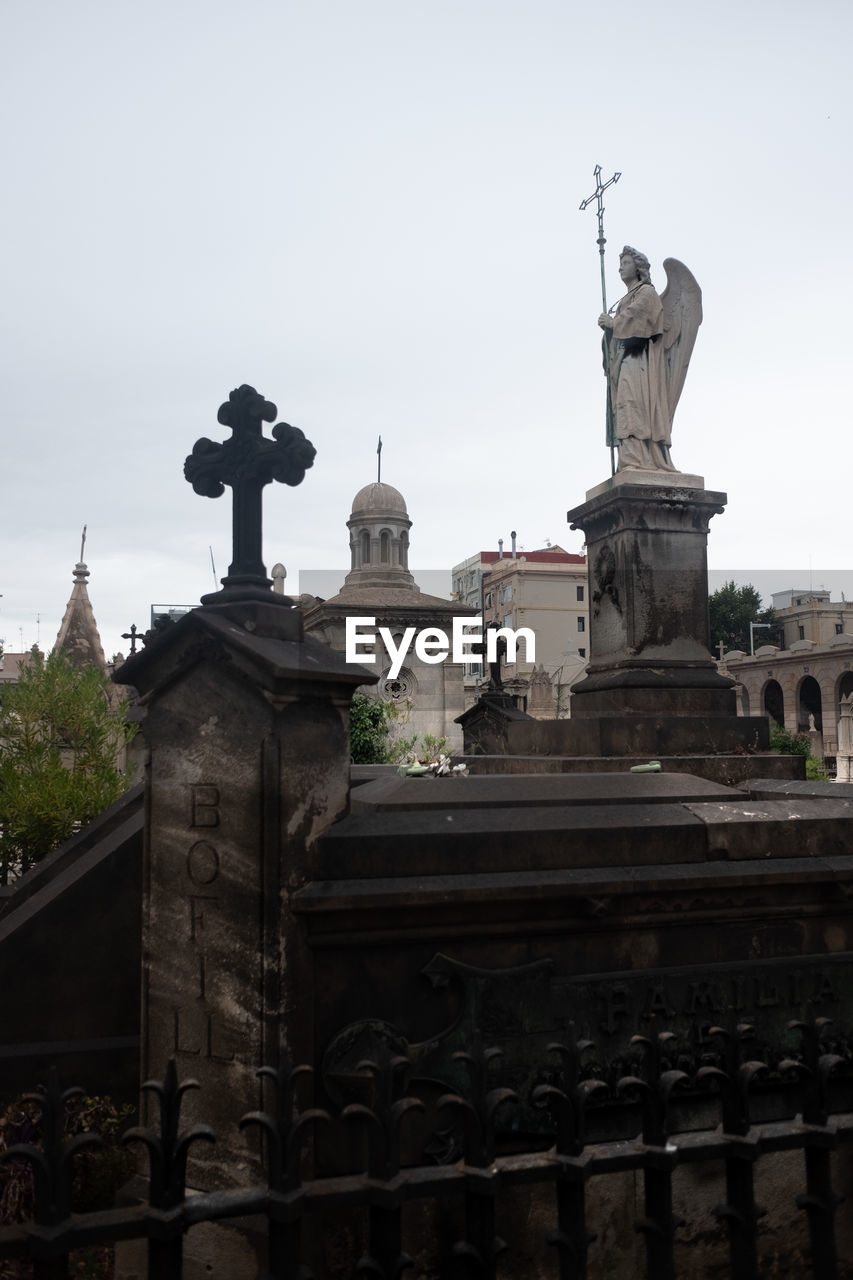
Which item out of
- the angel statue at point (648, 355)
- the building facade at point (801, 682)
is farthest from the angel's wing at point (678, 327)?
the building facade at point (801, 682)

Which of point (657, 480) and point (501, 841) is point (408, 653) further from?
point (501, 841)

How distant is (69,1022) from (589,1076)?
3226 millimetres

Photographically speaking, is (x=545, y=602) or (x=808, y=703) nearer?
(x=808, y=703)

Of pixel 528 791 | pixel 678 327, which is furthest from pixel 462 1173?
pixel 678 327

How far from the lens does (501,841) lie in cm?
438

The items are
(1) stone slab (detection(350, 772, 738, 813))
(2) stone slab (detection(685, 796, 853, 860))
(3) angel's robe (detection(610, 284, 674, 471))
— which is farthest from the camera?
(3) angel's robe (detection(610, 284, 674, 471))

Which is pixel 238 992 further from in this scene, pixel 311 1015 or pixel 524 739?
pixel 524 739

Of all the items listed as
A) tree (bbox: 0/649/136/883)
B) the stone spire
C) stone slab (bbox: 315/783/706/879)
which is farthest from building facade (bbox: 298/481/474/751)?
stone slab (bbox: 315/783/706/879)

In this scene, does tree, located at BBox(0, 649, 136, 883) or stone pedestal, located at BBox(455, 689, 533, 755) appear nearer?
tree, located at BBox(0, 649, 136, 883)

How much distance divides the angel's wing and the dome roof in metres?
34.7

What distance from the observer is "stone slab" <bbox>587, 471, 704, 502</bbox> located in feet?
29.9

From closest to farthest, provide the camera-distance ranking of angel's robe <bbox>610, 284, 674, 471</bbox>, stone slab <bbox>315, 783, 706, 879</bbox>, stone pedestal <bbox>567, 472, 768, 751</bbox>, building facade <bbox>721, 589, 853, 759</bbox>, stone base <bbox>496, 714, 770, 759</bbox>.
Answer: stone slab <bbox>315, 783, 706, 879</bbox> < stone base <bbox>496, 714, 770, 759</bbox> < stone pedestal <bbox>567, 472, 768, 751</bbox> < angel's robe <bbox>610, 284, 674, 471</bbox> < building facade <bbox>721, 589, 853, 759</bbox>

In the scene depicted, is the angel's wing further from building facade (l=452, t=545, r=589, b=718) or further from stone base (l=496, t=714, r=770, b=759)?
building facade (l=452, t=545, r=589, b=718)

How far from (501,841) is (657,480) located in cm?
564
